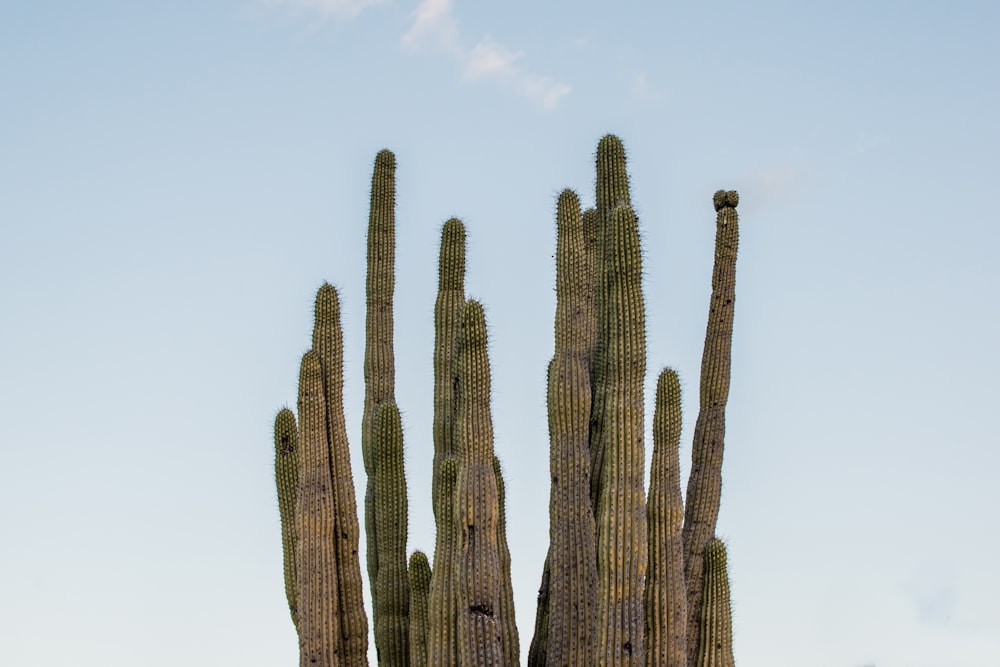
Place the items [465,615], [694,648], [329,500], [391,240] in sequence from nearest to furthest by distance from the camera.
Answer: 1. [465,615]
2. [694,648]
3. [329,500]
4. [391,240]

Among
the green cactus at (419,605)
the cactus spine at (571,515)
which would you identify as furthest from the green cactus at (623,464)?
the green cactus at (419,605)

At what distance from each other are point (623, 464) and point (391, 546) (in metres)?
3.30

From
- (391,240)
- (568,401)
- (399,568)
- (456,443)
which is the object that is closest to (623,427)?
(568,401)

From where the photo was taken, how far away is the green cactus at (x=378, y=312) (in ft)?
41.3

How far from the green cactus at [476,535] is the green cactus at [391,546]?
1.51 m

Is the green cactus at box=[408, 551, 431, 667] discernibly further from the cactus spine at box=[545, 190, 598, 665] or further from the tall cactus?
the cactus spine at box=[545, 190, 598, 665]

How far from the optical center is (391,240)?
1369 cm

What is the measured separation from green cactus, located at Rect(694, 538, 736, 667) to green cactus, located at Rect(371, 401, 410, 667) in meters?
2.88

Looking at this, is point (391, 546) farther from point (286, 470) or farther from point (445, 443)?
point (286, 470)

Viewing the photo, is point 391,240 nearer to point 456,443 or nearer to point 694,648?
point 456,443

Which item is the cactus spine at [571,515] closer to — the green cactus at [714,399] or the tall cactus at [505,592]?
the tall cactus at [505,592]

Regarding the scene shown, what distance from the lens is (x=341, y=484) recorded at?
1189 cm

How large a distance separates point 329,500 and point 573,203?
11.8ft

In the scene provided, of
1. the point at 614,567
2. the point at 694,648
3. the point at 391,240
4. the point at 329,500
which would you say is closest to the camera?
the point at 614,567
